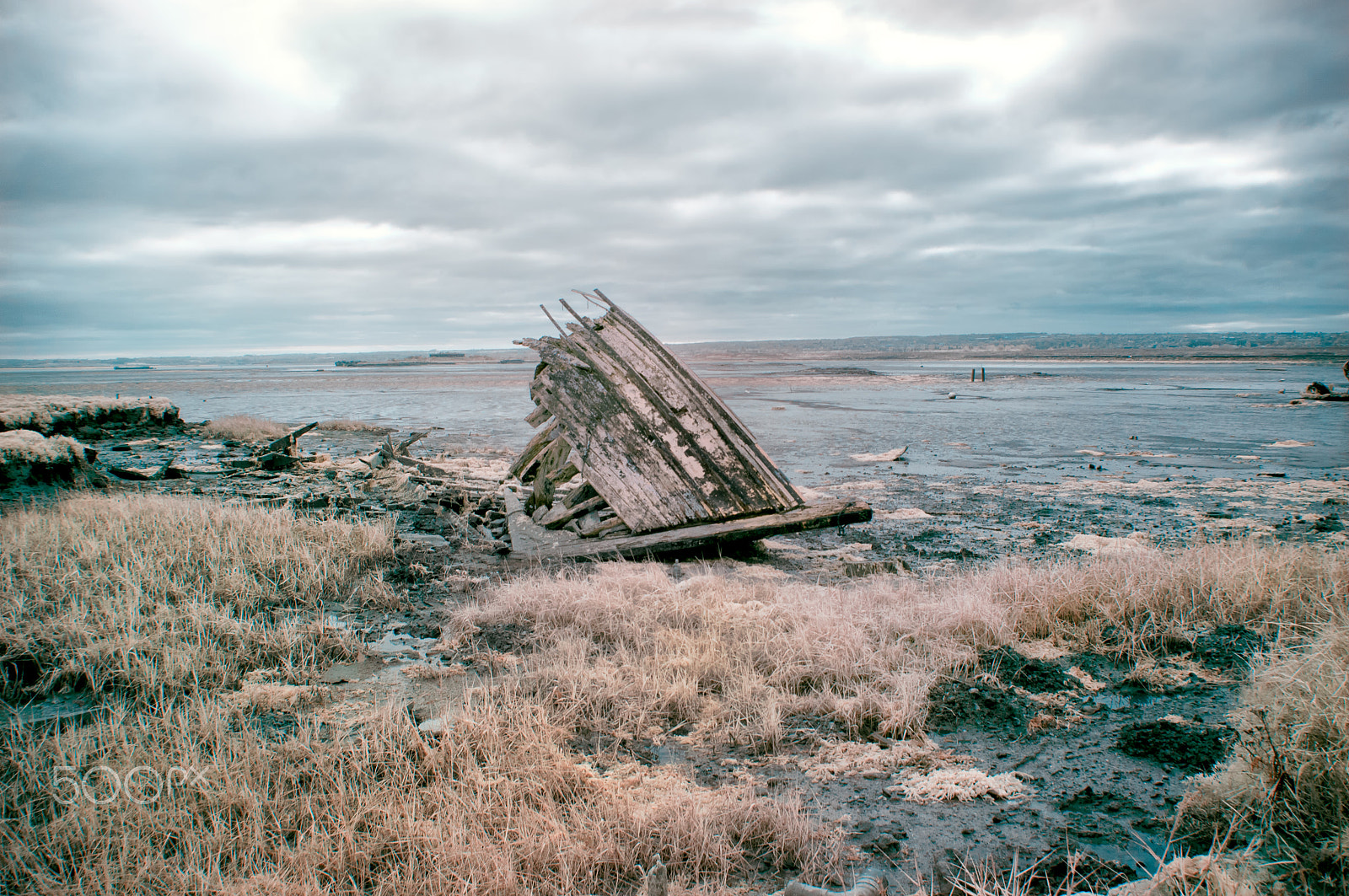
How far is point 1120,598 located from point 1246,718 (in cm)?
179

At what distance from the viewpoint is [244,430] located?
55.2ft

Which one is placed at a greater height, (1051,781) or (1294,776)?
(1294,776)

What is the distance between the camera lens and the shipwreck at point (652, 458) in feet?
22.4

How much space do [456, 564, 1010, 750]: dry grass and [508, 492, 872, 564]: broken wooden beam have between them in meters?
1.00

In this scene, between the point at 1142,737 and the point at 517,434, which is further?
the point at 517,434

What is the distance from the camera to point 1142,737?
321cm

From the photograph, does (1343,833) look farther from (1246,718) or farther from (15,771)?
(15,771)

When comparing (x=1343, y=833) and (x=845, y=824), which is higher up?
(x=1343, y=833)

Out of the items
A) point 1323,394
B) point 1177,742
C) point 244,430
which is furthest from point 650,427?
point 1323,394

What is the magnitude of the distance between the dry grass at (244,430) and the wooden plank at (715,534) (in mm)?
12547

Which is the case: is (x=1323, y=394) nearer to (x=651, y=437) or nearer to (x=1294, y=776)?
(x=651, y=437)

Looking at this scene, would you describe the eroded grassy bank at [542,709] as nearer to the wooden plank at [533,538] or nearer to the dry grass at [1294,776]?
the dry grass at [1294,776]

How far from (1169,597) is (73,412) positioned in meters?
20.9

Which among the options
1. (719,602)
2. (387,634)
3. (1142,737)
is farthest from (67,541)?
(1142,737)
